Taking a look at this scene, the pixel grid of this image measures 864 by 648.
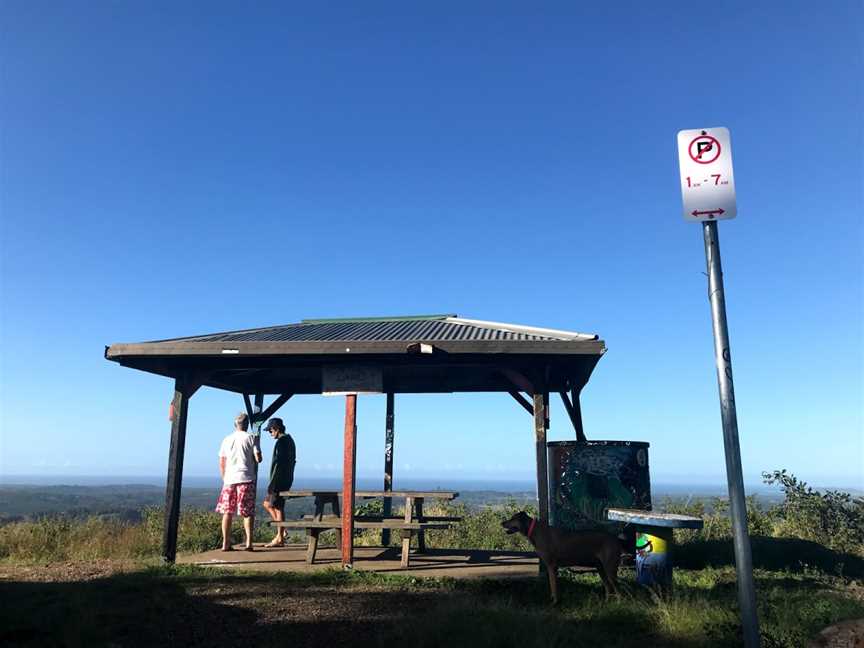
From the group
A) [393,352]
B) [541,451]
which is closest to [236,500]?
[393,352]

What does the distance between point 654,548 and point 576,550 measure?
2.51 ft

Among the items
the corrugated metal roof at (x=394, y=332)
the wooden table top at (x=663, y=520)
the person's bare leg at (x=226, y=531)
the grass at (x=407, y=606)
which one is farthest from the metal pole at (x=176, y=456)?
the wooden table top at (x=663, y=520)

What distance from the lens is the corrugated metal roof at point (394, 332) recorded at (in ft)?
26.3

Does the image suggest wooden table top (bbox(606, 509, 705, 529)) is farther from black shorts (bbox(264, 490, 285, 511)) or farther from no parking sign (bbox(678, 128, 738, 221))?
black shorts (bbox(264, 490, 285, 511))

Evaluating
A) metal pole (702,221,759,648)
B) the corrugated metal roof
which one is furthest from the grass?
the corrugated metal roof

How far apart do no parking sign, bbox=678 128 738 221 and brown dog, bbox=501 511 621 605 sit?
3602 mm

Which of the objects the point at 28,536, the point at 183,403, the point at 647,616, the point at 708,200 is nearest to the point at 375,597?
the point at 647,616

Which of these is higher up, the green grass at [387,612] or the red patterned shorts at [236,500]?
the red patterned shorts at [236,500]

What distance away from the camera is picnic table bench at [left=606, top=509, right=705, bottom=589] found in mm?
6102

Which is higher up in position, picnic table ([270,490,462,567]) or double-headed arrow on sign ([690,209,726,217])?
double-headed arrow on sign ([690,209,726,217])

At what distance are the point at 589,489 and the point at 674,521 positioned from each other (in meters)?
2.03

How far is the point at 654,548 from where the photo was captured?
20.3 feet

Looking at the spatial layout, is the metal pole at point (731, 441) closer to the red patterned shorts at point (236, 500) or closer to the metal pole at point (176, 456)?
the red patterned shorts at point (236, 500)

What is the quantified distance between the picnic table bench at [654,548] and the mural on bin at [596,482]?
5.42 feet
